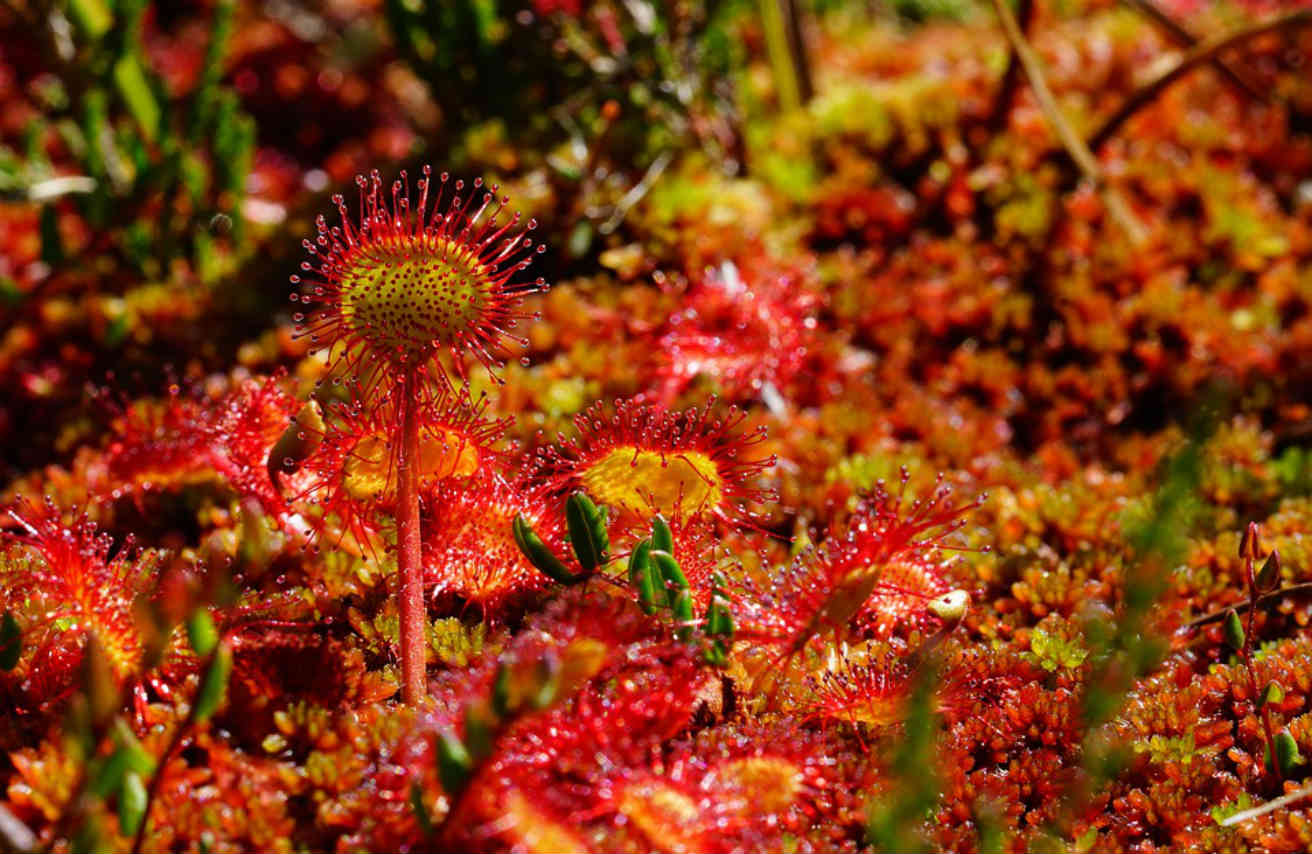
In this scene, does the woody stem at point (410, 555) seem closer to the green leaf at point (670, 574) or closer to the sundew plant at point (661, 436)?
the sundew plant at point (661, 436)

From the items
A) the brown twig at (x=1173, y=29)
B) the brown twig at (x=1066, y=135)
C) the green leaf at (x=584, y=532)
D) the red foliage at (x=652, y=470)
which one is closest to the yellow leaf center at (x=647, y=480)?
the red foliage at (x=652, y=470)

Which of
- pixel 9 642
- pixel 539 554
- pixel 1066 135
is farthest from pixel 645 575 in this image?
pixel 1066 135

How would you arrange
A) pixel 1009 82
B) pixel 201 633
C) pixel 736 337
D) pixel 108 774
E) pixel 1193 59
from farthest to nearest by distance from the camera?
1. pixel 1009 82
2. pixel 1193 59
3. pixel 736 337
4. pixel 201 633
5. pixel 108 774

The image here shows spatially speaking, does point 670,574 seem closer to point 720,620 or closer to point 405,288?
point 720,620

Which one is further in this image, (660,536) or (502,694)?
(660,536)

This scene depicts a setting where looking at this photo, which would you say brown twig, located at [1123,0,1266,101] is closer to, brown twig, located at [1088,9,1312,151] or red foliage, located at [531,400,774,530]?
brown twig, located at [1088,9,1312,151]
